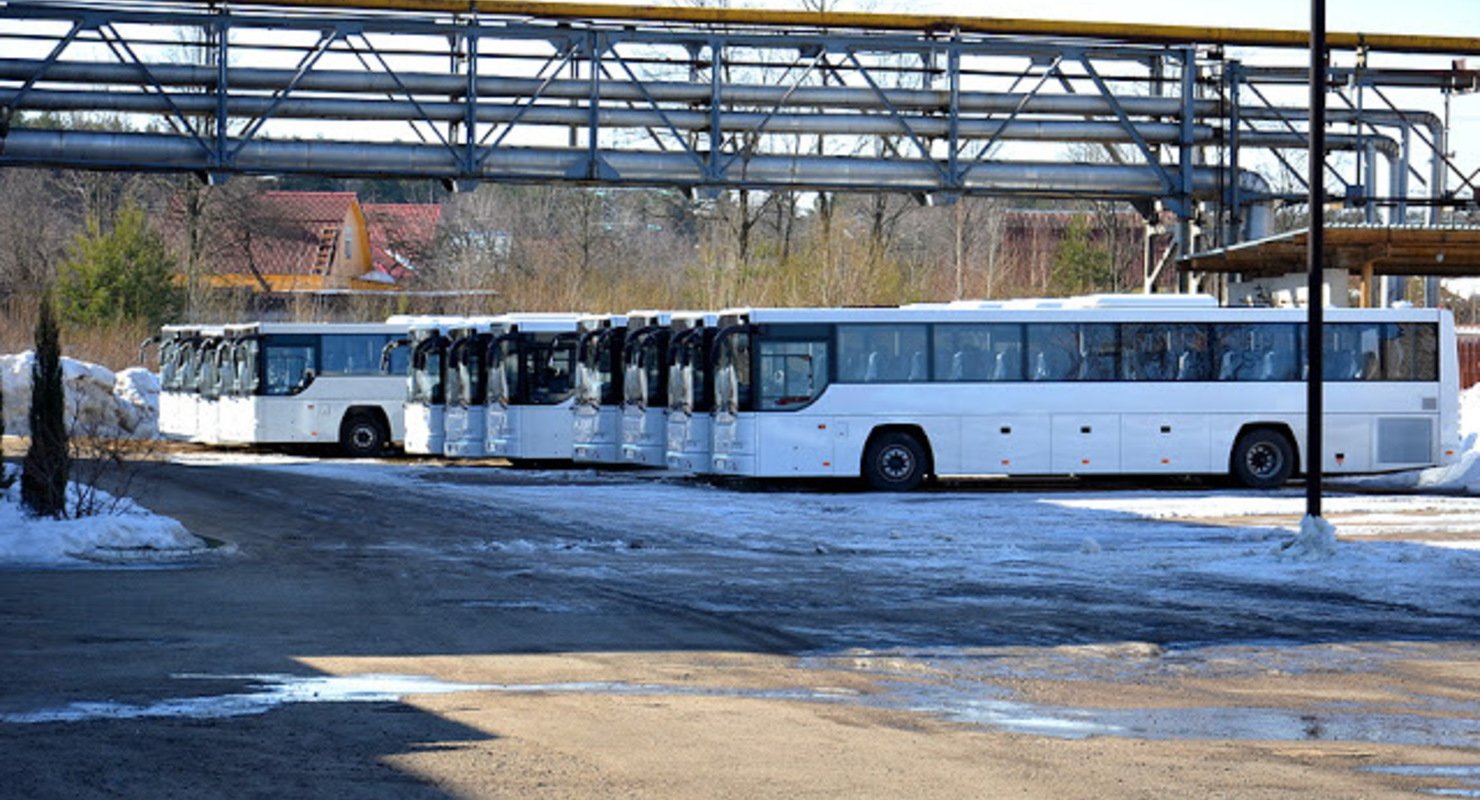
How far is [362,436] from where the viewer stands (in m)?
43.6

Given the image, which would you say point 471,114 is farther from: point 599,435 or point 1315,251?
point 1315,251

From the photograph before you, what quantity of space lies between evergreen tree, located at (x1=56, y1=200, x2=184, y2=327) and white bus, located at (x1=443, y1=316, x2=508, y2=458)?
25.2 meters

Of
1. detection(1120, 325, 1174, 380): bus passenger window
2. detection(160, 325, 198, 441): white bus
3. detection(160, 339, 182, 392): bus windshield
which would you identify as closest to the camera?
detection(1120, 325, 1174, 380): bus passenger window

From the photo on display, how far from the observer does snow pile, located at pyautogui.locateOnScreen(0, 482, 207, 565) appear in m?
19.9

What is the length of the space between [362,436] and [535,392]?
654 centimetres

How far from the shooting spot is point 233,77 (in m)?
33.9

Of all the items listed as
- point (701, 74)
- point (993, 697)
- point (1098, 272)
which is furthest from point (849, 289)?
point (993, 697)

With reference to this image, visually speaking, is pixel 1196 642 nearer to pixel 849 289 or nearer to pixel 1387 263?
pixel 1387 263

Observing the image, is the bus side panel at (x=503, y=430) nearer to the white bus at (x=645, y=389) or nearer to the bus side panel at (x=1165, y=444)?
the white bus at (x=645, y=389)

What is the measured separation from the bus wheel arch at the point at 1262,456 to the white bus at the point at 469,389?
44.7ft

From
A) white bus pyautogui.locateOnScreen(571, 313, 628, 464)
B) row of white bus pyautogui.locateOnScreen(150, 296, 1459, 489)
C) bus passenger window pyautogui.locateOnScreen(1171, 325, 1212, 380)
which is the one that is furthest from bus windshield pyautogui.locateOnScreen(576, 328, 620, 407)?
bus passenger window pyautogui.locateOnScreen(1171, 325, 1212, 380)

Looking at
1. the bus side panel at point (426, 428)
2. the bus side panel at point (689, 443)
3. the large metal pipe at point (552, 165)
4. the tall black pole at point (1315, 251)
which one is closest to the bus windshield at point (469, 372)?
the bus side panel at point (426, 428)

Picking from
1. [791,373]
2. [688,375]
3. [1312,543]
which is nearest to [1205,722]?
[1312,543]

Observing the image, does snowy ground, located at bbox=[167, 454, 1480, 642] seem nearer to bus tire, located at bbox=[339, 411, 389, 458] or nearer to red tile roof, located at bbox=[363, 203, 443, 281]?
bus tire, located at bbox=[339, 411, 389, 458]
